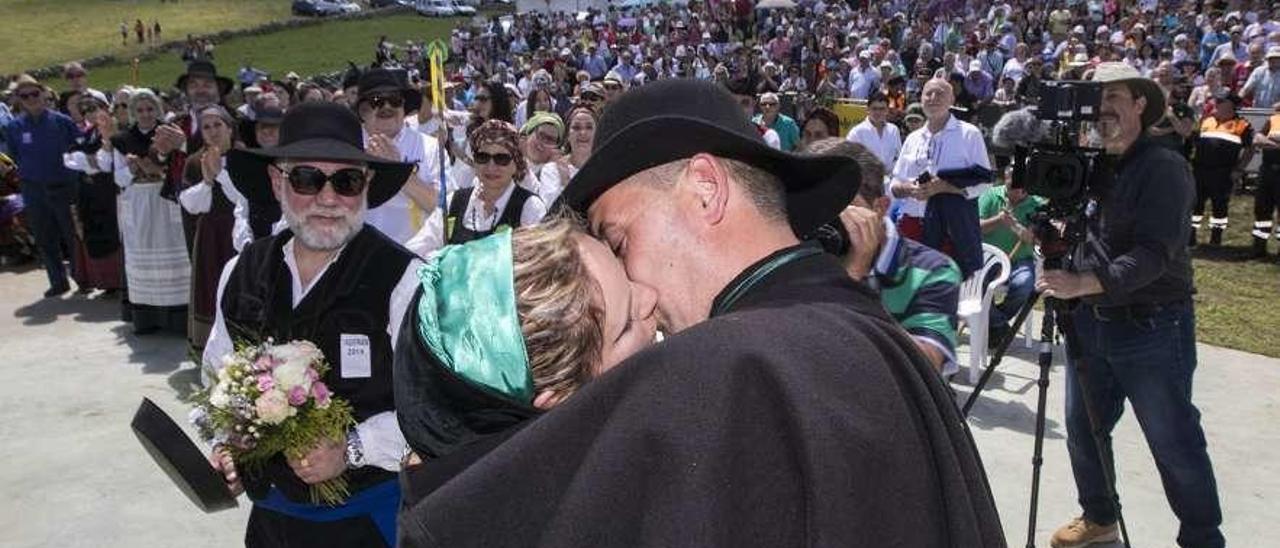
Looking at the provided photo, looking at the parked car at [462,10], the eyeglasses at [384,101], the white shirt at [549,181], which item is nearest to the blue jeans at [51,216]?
the eyeglasses at [384,101]

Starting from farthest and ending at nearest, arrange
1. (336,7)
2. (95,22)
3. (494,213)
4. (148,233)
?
(336,7) < (95,22) < (148,233) < (494,213)

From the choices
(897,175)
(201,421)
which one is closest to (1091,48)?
(897,175)

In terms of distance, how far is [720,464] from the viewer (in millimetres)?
1097

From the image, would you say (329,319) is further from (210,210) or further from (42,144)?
(42,144)

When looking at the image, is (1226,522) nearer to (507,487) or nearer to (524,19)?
(507,487)

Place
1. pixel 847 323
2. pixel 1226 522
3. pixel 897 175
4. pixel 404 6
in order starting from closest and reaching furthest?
pixel 847 323
pixel 1226 522
pixel 897 175
pixel 404 6

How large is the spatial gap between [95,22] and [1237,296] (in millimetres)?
65286

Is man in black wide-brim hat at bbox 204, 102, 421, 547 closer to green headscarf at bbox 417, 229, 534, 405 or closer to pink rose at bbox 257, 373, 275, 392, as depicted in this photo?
pink rose at bbox 257, 373, 275, 392

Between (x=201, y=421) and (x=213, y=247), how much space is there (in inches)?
195

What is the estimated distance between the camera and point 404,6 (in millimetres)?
63969

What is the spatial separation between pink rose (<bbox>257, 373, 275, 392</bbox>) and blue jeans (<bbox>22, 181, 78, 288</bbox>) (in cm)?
870

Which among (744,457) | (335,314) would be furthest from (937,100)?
(744,457)

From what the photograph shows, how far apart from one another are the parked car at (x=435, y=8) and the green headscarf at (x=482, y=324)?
63110mm

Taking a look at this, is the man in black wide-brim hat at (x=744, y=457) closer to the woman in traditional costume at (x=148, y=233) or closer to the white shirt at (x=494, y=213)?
the white shirt at (x=494, y=213)
